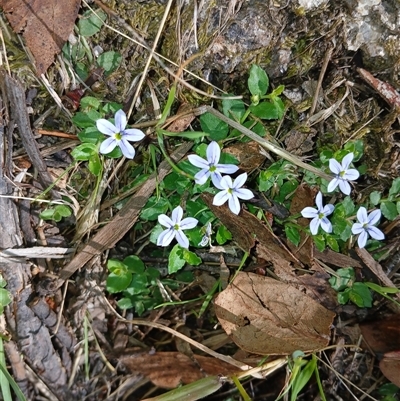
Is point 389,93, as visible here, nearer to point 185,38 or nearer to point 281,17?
point 281,17

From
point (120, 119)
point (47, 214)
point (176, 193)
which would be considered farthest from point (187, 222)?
point (47, 214)

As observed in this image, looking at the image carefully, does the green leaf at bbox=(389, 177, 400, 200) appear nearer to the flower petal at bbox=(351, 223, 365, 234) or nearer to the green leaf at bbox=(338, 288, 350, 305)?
the flower petal at bbox=(351, 223, 365, 234)

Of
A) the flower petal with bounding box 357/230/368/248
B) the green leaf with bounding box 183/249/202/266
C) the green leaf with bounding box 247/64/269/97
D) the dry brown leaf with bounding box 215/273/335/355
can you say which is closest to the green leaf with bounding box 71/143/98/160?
the green leaf with bounding box 183/249/202/266

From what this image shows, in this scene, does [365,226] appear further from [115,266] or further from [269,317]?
[115,266]

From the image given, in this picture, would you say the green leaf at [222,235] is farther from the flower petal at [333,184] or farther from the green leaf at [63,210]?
the green leaf at [63,210]

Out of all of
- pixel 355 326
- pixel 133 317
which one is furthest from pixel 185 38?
pixel 355 326

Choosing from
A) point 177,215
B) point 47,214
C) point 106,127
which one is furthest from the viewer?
point 47,214
